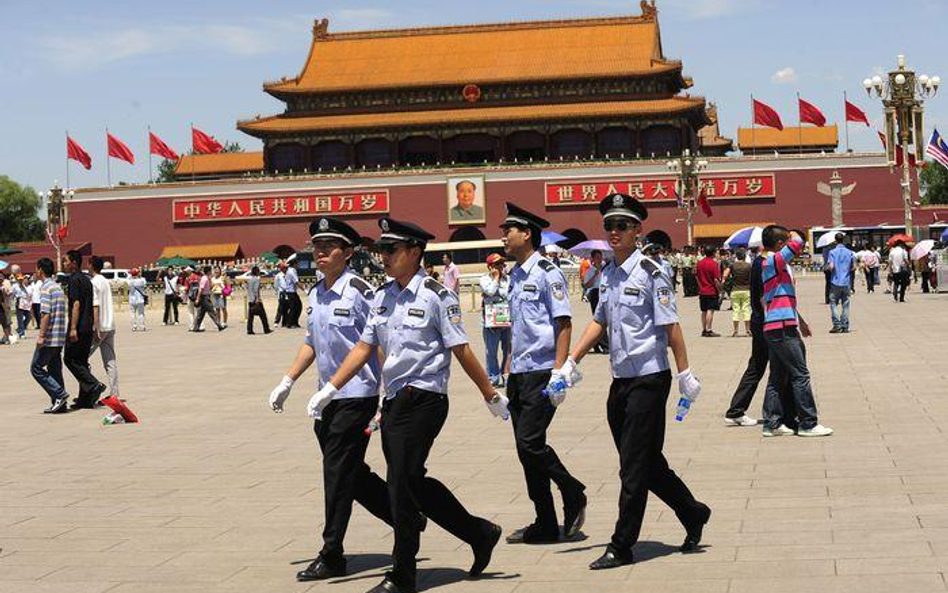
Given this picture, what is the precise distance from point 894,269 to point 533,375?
24.8 metres

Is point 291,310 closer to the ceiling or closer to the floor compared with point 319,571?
closer to the ceiling

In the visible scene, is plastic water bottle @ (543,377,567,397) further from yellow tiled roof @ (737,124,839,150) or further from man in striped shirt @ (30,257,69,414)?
yellow tiled roof @ (737,124,839,150)

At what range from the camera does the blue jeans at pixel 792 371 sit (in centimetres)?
1048

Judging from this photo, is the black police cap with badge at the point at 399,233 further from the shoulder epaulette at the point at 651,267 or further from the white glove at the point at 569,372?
the shoulder epaulette at the point at 651,267

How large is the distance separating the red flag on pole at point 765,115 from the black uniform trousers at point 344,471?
184 feet

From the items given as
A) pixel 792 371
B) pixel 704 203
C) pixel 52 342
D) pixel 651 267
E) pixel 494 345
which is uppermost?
pixel 704 203

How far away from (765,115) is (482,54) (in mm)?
12585

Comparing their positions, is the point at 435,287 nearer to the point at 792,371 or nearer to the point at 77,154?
the point at 792,371

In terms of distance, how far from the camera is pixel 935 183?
312 ft

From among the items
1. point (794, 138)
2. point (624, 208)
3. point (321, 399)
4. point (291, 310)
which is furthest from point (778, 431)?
point (794, 138)

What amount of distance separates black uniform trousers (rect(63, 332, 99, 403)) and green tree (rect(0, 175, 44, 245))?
269 ft

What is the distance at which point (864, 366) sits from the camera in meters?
15.8

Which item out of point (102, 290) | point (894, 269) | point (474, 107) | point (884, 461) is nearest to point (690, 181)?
point (474, 107)

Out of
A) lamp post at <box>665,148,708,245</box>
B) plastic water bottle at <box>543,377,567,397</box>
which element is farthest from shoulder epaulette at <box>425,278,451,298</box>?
lamp post at <box>665,148,708,245</box>
